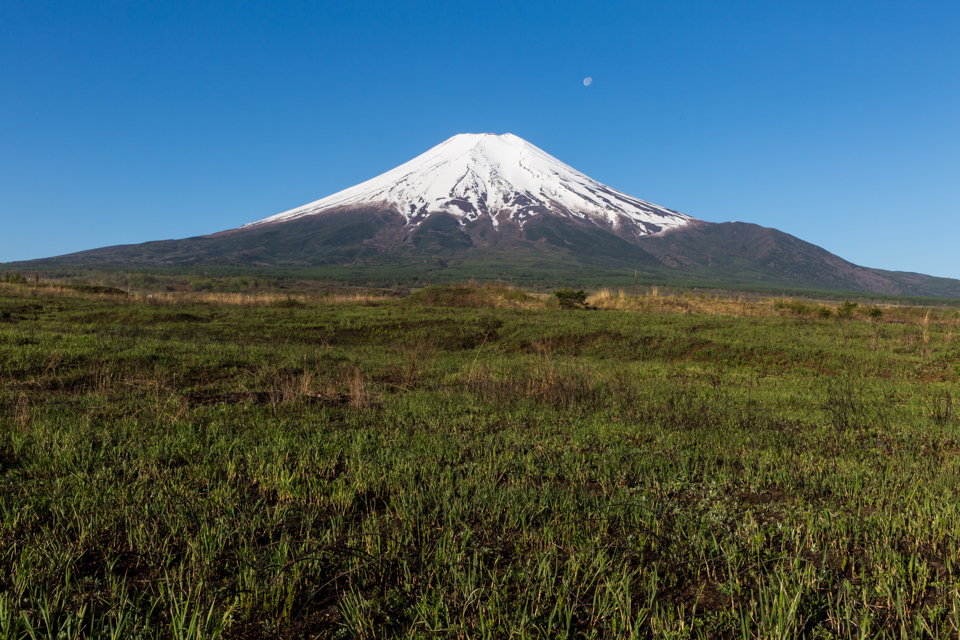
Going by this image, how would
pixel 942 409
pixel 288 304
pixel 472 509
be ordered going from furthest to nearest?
pixel 288 304
pixel 942 409
pixel 472 509

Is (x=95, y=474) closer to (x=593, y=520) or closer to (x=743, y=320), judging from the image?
(x=593, y=520)

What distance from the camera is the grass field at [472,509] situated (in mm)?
2814

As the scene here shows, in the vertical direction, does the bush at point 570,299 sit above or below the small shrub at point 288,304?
above

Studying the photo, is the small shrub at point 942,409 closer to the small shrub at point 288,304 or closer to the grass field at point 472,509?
the grass field at point 472,509

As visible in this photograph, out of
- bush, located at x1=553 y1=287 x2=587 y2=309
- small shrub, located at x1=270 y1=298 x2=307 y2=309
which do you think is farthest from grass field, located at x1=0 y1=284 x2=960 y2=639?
bush, located at x1=553 y1=287 x2=587 y2=309

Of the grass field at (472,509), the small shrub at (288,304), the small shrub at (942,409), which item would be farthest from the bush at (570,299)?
the small shrub at (942,409)

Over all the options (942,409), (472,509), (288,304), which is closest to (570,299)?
(288,304)

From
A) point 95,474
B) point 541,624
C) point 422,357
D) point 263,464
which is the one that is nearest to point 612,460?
point 541,624

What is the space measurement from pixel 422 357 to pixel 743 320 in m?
15.6

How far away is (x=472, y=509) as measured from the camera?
401cm

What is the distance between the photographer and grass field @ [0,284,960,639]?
2814 millimetres

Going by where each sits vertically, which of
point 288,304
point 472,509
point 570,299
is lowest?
point 472,509

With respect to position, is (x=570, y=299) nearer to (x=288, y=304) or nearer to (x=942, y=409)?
(x=288, y=304)

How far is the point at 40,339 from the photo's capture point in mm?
12430
